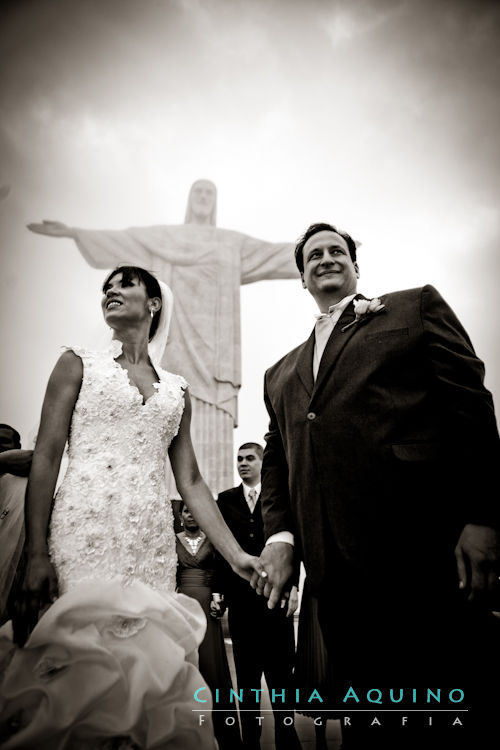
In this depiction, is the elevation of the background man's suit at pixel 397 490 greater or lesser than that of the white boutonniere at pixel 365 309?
lesser

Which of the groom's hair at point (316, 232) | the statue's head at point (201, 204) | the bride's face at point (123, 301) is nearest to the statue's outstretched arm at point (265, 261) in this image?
the statue's head at point (201, 204)

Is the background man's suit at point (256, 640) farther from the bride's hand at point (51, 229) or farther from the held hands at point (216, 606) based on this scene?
the bride's hand at point (51, 229)

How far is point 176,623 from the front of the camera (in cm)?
109

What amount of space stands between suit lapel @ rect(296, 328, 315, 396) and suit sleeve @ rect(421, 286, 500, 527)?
1.16 feet

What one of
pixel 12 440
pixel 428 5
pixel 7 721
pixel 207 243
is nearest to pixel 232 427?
pixel 207 243

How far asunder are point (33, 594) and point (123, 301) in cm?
93

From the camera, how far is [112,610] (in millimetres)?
1047

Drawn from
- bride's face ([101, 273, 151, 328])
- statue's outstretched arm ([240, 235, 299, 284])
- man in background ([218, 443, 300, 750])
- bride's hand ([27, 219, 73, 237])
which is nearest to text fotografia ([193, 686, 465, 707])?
bride's face ([101, 273, 151, 328])

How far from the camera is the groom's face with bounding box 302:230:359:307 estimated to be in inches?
60.0

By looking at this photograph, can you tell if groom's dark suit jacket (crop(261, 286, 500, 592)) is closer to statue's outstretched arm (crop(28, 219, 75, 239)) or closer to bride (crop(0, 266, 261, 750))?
bride (crop(0, 266, 261, 750))

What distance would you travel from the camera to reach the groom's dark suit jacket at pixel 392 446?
1.01m

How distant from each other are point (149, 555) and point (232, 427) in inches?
177

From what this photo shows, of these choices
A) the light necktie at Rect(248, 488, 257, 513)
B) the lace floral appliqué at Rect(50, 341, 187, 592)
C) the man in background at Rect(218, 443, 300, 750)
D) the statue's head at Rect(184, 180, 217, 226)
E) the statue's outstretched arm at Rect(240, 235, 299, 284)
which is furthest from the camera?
the statue's head at Rect(184, 180, 217, 226)

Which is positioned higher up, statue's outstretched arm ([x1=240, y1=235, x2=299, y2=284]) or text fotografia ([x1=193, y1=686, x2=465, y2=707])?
statue's outstretched arm ([x1=240, y1=235, x2=299, y2=284])
